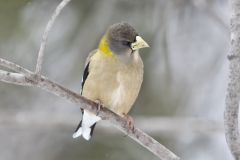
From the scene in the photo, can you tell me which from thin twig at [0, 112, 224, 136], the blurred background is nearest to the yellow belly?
thin twig at [0, 112, 224, 136]

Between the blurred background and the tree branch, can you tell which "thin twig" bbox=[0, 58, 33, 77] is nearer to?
the tree branch

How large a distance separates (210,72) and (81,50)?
4.74ft

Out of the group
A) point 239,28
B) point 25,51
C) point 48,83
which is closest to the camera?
point 239,28

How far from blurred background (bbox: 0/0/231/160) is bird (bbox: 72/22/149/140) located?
166 cm

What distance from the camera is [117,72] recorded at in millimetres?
4164

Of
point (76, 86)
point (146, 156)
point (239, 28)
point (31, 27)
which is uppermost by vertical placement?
point (239, 28)

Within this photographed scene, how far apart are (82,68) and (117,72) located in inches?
88.8

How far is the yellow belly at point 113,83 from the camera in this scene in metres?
4.16

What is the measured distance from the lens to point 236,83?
9.59ft

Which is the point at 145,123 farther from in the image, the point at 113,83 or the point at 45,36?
the point at 45,36

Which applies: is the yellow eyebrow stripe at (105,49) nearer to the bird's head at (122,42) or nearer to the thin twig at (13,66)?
the bird's head at (122,42)

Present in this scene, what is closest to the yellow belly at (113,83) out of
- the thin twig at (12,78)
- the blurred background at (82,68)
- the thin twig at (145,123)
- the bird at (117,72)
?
the bird at (117,72)

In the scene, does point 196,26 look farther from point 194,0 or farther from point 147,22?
point 194,0

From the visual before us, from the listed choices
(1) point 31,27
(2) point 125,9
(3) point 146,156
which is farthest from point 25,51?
(3) point 146,156
